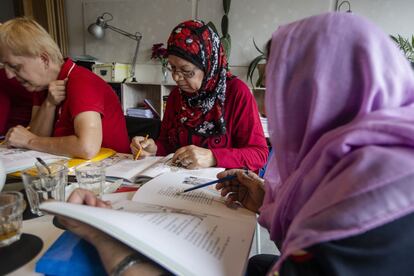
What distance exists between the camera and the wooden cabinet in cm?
310

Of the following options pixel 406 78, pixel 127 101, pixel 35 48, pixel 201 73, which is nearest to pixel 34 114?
pixel 35 48

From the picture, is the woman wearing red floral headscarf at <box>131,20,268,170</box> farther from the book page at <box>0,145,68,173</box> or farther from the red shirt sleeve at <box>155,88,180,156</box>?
the book page at <box>0,145,68,173</box>

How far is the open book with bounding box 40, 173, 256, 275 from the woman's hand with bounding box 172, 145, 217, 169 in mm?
305

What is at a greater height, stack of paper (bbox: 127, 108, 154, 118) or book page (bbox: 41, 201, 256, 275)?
book page (bbox: 41, 201, 256, 275)

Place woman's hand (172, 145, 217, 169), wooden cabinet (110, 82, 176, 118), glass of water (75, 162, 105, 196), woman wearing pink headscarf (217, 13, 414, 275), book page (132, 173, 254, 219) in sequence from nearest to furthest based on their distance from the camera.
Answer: woman wearing pink headscarf (217, 13, 414, 275), book page (132, 173, 254, 219), glass of water (75, 162, 105, 196), woman's hand (172, 145, 217, 169), wooden cabinet (110, 82, 176, 118)

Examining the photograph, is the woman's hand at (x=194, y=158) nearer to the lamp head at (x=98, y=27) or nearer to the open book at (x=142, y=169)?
the open book at (x=142, y=169)

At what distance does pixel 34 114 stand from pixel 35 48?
14.1 inches

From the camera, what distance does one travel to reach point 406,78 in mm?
415

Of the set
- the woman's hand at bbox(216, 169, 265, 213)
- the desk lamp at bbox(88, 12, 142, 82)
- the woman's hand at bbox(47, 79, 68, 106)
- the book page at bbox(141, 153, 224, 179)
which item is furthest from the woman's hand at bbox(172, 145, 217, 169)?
the desk lamp at bbox(88, 12, 142, 82)

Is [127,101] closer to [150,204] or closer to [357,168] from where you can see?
[150,204]

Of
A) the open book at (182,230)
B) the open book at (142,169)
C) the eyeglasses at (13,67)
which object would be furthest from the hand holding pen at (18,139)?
the open book at (182,230)

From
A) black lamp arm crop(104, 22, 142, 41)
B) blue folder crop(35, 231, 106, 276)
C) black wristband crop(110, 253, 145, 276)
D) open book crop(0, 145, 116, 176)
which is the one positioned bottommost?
open book crop(0, 145, 116, 176)

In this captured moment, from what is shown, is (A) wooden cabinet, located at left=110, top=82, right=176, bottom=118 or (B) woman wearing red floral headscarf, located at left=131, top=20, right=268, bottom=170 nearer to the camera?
(B) woman wearing red floral headscarf, located at left=131, top=20, right=268, bottom=170

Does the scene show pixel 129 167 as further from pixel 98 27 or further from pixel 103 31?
pixel 103 31
